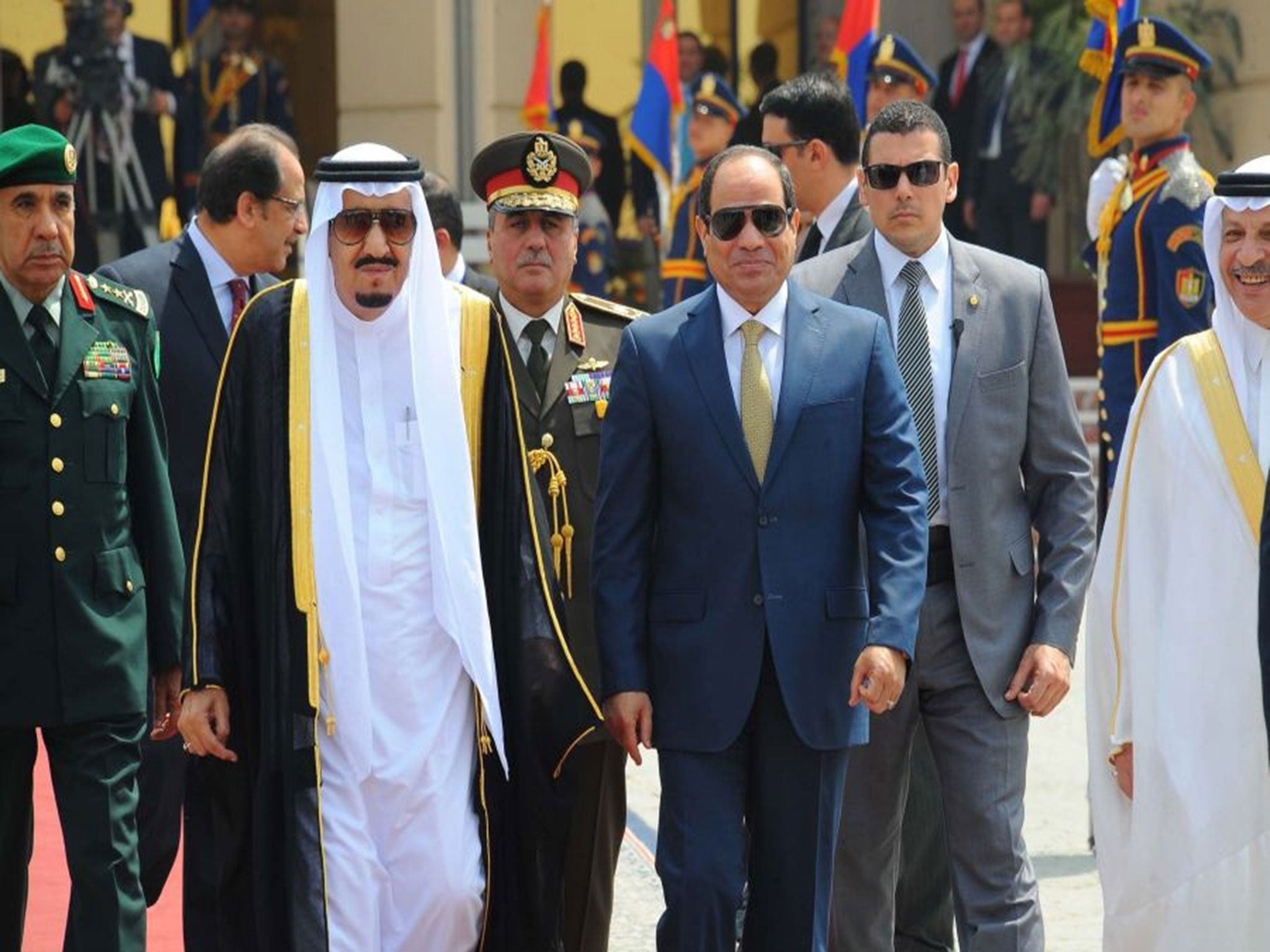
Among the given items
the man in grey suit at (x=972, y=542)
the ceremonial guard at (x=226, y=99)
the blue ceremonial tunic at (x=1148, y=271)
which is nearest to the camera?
the man in grey suit at (x=972, y=542)

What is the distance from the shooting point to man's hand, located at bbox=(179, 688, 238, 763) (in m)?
5.45

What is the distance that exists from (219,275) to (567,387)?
1.16 meters

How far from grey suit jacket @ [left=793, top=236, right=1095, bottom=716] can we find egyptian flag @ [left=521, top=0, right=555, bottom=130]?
34.2 ft

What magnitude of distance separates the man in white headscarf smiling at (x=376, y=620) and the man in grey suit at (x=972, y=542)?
0.82 m

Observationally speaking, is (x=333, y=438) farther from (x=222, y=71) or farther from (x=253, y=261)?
(x=222, y=71)

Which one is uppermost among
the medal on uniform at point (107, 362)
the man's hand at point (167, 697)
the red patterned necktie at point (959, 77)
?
the red patterned necktie at point (959, 77)


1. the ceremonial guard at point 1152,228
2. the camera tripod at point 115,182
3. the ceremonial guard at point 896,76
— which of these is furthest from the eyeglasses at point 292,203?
the camera tripod at point 115,182

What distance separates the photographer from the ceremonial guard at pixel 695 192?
42.4 ft

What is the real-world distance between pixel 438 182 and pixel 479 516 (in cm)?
259

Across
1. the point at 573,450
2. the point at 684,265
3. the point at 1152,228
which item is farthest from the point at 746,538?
the point at 684,265

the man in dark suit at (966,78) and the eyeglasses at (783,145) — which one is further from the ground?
the man in dark suit at (966,78)

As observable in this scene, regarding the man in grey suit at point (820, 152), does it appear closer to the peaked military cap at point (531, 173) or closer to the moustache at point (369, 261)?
the peaked military cap at point (531, 173)

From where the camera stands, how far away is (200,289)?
6.89 m

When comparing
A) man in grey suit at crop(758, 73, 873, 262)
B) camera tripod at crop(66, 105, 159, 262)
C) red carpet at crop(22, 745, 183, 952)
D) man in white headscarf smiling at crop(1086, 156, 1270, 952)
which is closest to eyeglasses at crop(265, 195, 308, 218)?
man in grey suit at crop(758, 73, 873, 262)
